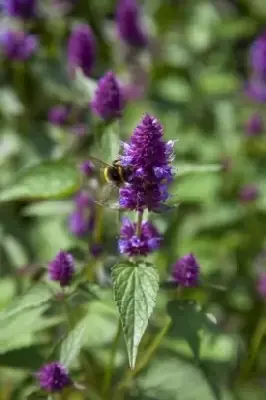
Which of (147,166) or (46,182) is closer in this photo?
(147,166)

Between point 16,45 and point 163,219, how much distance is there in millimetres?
1207

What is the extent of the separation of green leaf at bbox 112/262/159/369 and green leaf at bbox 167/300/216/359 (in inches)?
8.0

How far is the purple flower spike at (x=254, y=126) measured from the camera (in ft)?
11.4

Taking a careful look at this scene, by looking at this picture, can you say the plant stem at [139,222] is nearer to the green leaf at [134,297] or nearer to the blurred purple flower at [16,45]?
the green leaf at [134,297]

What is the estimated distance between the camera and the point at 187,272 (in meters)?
1.87

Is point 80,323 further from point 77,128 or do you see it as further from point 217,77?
point 217,77

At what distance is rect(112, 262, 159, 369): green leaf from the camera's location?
1565 millimetres

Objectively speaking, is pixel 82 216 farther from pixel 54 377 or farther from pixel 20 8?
pixel 20 8

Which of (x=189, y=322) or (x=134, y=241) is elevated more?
(x=134, y=241)

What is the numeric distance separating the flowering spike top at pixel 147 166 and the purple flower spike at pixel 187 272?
233 millimetres

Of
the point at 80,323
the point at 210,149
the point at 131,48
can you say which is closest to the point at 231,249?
the point at 210,149

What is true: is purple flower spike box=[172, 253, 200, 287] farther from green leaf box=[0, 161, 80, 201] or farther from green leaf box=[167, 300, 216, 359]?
green leaf box=[0, 161, 80, 201]

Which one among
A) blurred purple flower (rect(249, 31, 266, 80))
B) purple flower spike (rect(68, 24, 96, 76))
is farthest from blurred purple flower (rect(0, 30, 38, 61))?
blurred purple flower (rect(249, 31, 266, 80))

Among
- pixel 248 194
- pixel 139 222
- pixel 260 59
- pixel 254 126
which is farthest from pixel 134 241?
pixel 260 59
